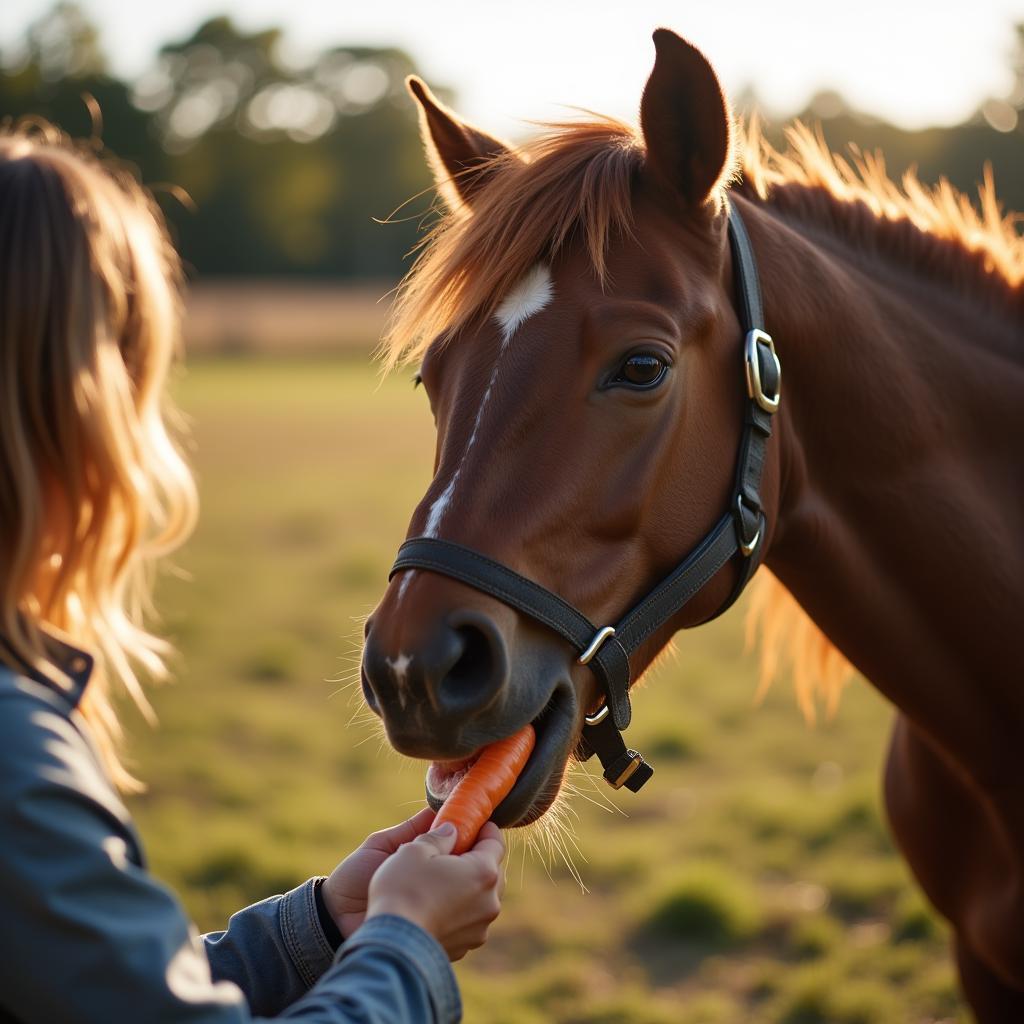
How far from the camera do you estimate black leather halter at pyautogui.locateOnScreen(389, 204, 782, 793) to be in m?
1.83

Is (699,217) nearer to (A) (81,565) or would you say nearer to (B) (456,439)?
(B) (456,439)

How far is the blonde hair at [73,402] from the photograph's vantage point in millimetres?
1357

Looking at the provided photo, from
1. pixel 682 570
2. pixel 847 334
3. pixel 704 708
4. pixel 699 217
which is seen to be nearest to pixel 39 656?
pixel 682 570

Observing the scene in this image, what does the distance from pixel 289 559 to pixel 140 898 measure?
9.50m

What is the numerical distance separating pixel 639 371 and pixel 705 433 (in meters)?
0.21

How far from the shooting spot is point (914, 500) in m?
2.24

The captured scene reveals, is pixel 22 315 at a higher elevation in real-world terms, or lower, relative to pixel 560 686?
higher

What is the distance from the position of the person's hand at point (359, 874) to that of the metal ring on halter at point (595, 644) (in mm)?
376

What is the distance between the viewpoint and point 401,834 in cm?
179

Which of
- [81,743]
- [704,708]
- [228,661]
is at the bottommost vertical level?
[228,661]

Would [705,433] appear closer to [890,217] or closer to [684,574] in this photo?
[684,574]

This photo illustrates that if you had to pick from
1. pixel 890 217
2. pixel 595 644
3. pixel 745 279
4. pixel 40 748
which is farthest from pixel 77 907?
pixel 890 217

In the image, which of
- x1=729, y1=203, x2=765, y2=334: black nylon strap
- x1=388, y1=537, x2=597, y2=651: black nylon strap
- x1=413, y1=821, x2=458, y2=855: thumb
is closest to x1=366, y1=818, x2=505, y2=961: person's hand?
x1=413, y1=821, x2=458, y2=855: thumb

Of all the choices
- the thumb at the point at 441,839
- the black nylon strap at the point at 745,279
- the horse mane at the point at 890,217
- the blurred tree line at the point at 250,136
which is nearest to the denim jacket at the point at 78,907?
the thumb at the point at 441,839
